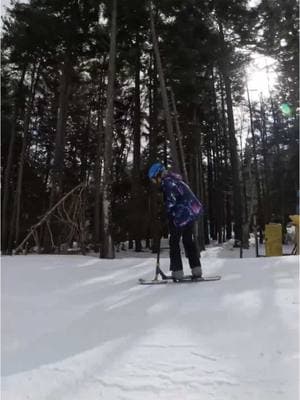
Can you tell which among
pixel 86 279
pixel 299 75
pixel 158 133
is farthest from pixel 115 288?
pixel 158 133

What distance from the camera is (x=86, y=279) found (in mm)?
6230

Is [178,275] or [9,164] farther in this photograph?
[9,164]

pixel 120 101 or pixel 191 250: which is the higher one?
pixel 120 101

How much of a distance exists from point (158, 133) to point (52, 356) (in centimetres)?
2132

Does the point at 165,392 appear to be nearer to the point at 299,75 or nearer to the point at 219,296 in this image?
the point at 219,296

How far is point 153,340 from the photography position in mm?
3311

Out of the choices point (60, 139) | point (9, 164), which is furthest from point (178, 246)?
point (9, 164)

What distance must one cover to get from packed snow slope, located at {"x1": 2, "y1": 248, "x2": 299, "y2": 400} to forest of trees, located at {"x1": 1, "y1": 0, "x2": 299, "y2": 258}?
6717mm

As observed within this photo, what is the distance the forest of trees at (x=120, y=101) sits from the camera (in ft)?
48.6

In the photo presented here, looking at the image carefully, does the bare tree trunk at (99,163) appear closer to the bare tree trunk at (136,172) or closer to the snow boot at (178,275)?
the bare tree trunk at (136,172)

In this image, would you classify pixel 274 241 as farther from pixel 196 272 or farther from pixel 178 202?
pixel 178 202

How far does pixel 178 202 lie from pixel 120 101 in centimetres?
2123

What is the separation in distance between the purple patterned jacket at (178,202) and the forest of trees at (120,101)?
237 inches

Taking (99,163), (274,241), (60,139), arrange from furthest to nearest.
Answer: (99,163) < (60,139) < (274,241)
